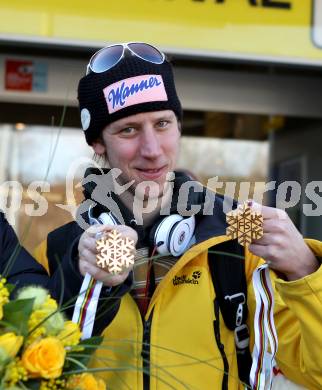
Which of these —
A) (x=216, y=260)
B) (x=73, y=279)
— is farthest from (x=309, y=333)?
(x=73, y=279)

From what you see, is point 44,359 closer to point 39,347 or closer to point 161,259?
point 39,347

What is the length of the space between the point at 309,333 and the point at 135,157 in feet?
1.73

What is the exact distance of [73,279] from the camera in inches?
58.6

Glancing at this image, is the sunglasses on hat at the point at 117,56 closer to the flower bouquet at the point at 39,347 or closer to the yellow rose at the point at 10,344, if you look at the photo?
the flower bouquet at the point at 39,347

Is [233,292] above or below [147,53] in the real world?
below

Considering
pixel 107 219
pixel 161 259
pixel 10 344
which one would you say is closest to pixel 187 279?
pixel 161 259

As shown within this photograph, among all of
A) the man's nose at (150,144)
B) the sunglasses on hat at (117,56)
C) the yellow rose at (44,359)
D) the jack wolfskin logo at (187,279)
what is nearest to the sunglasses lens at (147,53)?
the sunglasses on hat at (117,56)

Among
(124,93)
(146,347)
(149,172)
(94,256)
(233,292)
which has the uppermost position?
(124,93)

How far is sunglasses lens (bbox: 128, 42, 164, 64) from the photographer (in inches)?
70.4

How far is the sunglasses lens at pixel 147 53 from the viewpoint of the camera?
179 centimetres

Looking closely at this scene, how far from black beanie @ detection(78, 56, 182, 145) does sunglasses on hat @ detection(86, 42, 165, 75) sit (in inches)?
0.5

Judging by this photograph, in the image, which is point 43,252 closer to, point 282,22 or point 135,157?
point 135,157

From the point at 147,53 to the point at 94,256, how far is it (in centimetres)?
59

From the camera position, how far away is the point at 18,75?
4.07 m
